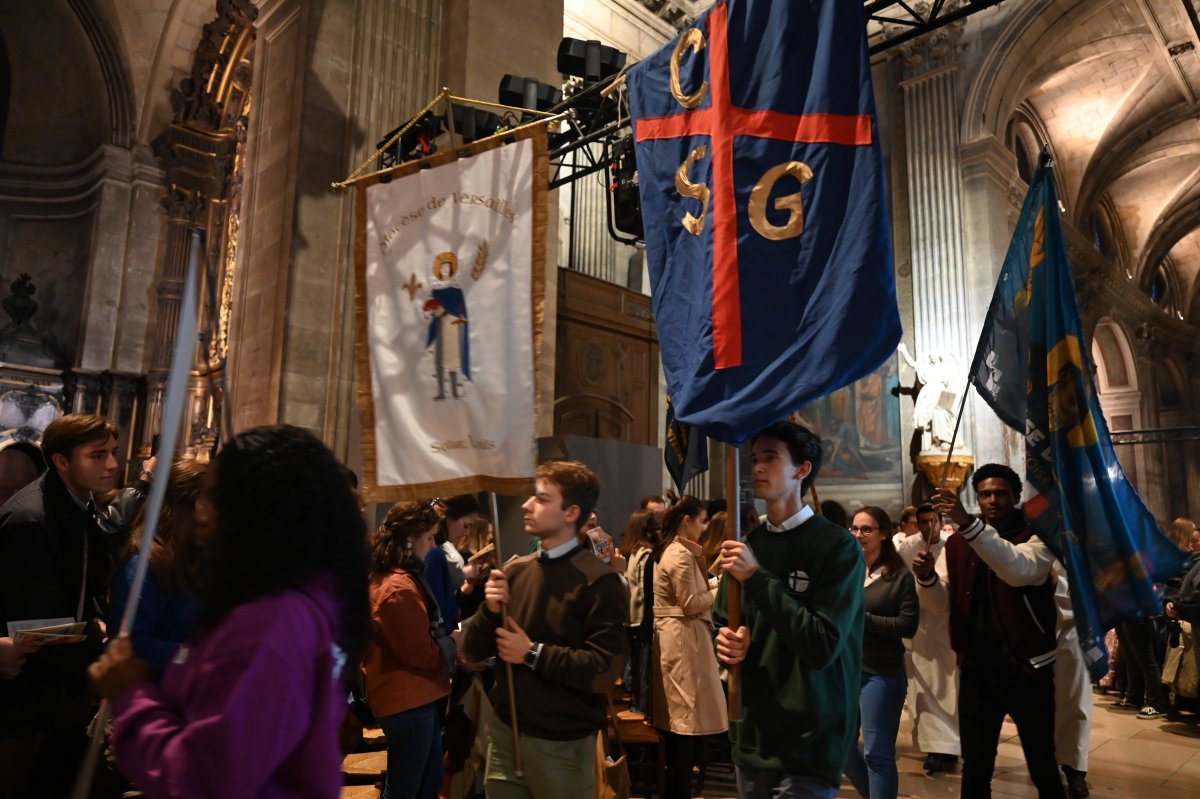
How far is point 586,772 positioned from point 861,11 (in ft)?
8.82

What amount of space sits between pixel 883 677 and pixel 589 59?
525 cm

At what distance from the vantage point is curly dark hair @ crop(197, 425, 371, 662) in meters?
1.36

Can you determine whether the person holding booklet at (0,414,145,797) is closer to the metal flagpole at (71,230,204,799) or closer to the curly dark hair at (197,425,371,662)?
the metal flagpole at (71,230,204,799)

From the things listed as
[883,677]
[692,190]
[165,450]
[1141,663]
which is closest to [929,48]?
[1141,663]

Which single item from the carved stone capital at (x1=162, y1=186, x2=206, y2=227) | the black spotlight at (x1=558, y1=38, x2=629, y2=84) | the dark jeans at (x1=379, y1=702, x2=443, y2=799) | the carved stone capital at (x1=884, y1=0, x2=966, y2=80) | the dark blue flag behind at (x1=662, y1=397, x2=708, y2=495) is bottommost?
the dark jeans at (x1=379, y1=702, x2=443, y2=799)

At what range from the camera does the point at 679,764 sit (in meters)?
4.12

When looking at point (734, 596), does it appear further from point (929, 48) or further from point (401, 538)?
point (929, 48)

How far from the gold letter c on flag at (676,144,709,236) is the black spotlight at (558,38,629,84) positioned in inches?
165

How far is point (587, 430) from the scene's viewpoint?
39.3 feet

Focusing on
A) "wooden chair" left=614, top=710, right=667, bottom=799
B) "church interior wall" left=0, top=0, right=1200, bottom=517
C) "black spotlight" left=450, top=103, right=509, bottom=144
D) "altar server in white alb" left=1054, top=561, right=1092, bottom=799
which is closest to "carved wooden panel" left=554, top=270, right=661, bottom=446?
"church interior wall" left=0, top=0, right=1200, bottom=517

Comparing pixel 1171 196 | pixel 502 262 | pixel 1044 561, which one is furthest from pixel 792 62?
pixel 1171 196

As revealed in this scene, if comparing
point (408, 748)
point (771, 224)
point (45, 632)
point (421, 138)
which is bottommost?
point (408, 748)

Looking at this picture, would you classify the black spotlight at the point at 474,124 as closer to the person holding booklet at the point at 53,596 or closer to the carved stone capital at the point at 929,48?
the person holding booklet at the point at 53,596

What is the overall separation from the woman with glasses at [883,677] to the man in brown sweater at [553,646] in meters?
1.71
